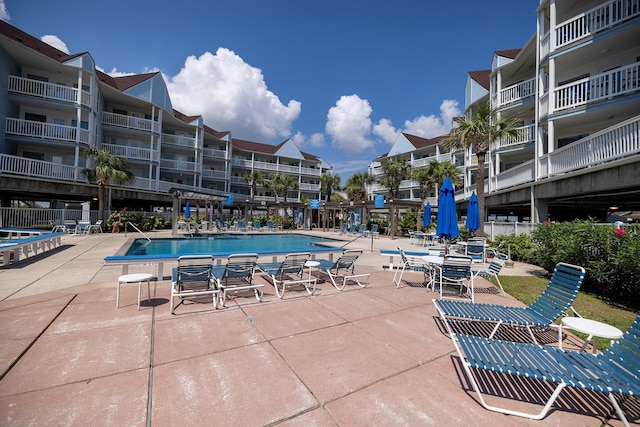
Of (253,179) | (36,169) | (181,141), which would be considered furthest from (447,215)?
(253,179)

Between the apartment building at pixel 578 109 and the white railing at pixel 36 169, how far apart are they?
28.8 metres

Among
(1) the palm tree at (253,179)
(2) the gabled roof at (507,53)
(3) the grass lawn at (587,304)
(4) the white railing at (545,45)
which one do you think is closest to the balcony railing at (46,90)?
(1) the palm tree at (253,179)

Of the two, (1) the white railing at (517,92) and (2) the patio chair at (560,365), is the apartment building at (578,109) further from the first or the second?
(2) the patio chair at (560,365)

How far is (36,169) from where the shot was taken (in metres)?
17.4

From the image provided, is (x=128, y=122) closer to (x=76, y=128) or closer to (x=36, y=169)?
(x=76, y=128)

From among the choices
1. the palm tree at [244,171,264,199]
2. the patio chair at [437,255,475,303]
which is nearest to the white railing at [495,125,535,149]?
the patio chair at [437,255,475,303]

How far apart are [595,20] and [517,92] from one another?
6.33m

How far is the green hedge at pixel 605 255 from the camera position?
18.4ft

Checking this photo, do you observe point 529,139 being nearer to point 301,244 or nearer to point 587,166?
point 587,166

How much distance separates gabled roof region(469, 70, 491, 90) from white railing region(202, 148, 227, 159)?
31835 millimetres

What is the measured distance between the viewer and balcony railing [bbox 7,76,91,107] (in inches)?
735

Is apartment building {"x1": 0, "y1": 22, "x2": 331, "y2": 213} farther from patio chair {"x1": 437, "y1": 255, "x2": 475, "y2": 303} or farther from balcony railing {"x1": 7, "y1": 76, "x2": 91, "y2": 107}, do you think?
patio chair {"x1": 437, "y1": 255, "x2": 475, "y2": 303}

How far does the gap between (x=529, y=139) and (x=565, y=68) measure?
4.19 metres

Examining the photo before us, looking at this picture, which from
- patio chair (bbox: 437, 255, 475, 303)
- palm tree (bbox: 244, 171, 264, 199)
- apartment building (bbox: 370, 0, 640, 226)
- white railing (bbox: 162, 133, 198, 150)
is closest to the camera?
patio chair (bbox: 437, 255, 475, 303)
